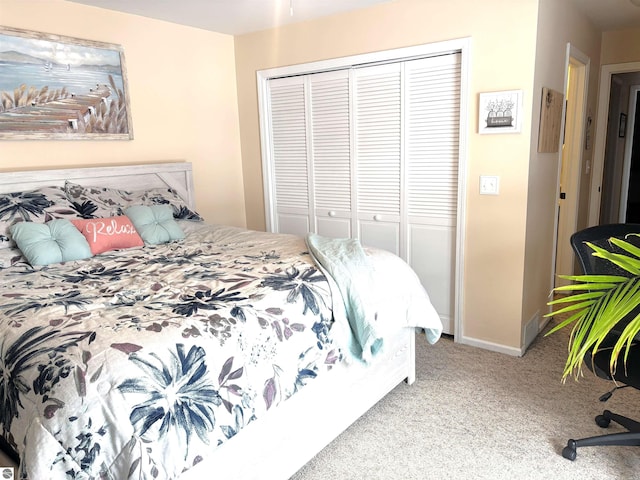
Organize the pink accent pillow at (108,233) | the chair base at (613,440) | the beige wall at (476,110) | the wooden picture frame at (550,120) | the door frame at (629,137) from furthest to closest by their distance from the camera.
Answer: the door frame at (629,137) → the wooden picture frame at (550,120) → the beige wall at (476,110) → the pink accent pillow at (108,233) → the chair base at (613,440)

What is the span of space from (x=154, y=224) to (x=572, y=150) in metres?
3.30

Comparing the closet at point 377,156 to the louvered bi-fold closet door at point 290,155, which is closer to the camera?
the closet at point 377,156

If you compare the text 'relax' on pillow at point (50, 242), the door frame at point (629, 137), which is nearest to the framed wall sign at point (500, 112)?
the text 'relax' on pillow at point (50, 242)

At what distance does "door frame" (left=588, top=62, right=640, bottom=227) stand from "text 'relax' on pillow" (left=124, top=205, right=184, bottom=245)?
12.3 feet

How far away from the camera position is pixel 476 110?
9.68ft

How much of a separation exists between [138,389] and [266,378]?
1.62ft

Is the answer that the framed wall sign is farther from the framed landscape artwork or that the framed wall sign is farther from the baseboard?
the framed landscape artwork

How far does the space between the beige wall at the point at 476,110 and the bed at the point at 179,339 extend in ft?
2.59

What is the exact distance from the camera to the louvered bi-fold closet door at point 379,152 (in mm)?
3330

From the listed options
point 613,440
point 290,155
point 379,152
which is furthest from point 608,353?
point 290,155

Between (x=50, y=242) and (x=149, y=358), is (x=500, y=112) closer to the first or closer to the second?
(x=149, y=358)

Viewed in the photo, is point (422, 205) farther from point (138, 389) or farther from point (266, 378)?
point (138, 389)

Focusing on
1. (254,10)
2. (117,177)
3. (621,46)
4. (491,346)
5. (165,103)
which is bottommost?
(491,346)

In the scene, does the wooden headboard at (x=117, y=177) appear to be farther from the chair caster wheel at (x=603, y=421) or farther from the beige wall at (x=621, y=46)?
the beige wall at (x=621, y=46)
